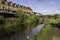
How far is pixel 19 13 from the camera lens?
5591 cm

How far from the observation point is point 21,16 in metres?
54.6

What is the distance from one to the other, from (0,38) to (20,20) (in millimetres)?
25813

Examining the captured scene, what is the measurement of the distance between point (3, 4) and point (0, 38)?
3949 cm

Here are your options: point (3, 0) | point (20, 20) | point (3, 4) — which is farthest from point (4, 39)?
point (3, 0)

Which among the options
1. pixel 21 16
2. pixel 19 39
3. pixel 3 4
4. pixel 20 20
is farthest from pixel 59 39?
pixel 3 4

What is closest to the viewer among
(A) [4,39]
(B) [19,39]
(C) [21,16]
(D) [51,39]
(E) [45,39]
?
(E) [45,39]

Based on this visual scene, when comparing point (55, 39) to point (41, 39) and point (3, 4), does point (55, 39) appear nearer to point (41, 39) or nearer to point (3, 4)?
point (41, 39)

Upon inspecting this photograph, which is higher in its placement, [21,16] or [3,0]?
[3,0]

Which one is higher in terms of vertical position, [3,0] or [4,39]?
[3,0]

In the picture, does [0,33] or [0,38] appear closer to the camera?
[0,38]

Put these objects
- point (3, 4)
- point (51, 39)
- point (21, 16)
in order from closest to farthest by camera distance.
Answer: point (51, 39), point (21, 16), point (3, 4)

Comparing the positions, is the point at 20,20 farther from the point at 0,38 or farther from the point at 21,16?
the point at 0,38

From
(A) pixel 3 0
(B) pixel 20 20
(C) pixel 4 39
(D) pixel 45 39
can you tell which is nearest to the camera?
(D) pixel 45 39

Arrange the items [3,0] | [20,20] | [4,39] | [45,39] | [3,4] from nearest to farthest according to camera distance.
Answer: [45,39]
[4,39]
[20,20]
[3,4]
[3,0]
